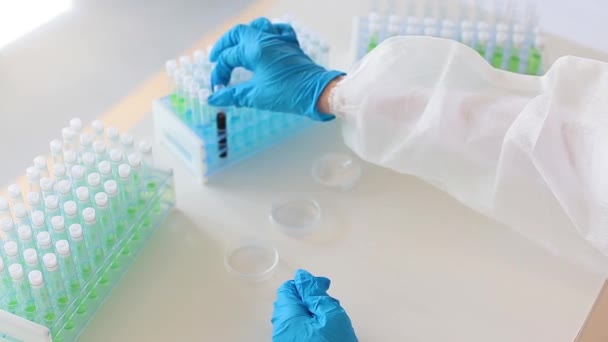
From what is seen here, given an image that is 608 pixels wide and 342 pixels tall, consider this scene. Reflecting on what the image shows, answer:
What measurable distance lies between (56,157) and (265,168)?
0.51 m

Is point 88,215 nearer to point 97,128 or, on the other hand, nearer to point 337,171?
point 97,128

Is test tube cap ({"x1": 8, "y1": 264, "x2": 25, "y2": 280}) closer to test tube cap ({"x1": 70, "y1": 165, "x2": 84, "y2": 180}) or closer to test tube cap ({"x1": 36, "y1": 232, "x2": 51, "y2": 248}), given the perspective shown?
test tube cap ({"x1": 36, "y1": 232, "x2": 51, "y2": 248})

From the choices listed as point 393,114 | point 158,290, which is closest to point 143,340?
point 158,290

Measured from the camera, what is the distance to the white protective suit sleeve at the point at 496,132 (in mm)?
1204

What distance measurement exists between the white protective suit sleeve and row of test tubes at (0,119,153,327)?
0.52 m

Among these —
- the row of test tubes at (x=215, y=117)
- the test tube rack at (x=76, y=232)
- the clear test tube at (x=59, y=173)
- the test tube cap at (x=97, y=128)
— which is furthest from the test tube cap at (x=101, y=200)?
the row of test tubes at (x=215, y=117)

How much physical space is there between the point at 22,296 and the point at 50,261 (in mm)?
87

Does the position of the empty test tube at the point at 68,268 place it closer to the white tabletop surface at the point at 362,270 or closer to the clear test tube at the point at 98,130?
the white tabletop surface at the point at 362,270

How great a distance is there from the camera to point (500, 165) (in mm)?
1248

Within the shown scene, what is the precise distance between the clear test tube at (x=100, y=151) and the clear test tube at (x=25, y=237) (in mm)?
233

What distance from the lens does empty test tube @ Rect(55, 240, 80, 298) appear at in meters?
1.22

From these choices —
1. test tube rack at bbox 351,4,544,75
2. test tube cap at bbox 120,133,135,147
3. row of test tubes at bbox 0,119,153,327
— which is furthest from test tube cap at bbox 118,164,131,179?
test tube rack at bbox 351,4,544,75

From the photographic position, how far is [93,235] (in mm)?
1306

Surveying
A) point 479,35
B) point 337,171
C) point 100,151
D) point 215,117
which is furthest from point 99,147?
point 479,35
